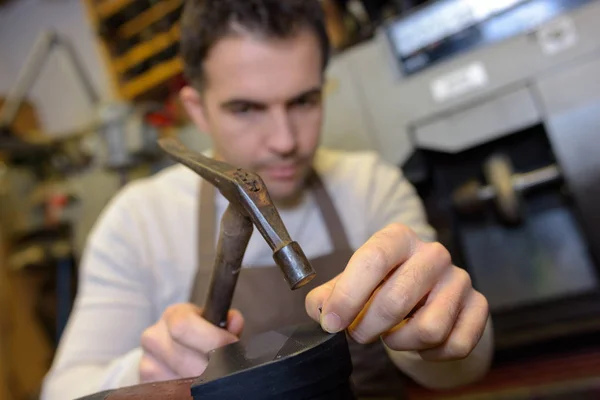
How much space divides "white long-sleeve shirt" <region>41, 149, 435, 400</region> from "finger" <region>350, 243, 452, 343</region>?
29cm

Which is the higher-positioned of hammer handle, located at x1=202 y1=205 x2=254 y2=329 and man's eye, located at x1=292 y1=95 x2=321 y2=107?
man's eye, located at x1=292 y1=95 x2=321 y2=107

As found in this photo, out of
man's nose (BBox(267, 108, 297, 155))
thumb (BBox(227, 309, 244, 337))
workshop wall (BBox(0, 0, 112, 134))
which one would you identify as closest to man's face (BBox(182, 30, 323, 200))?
man's nose (BBox(267, 108, 297, 155))

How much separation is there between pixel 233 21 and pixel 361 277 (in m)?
0.54

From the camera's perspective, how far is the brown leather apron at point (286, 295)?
465mm

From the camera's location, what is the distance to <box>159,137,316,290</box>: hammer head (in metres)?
0.33

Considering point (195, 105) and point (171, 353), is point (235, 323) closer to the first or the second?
point (171, 353)

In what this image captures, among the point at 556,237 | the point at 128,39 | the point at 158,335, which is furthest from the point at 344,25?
the point at 158,335

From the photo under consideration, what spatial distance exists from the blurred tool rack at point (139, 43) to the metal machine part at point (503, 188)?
1.05 meters

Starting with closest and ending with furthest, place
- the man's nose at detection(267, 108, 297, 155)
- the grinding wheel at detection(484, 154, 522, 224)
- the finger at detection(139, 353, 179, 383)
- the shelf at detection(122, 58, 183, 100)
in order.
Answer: the finger at detection(139, 353, 179, 383), the man's nose at detection(267, 108, 297, 155), the grinding wheel at detection(484, 154, 522, 224), the shelf at detection(122, 58, 183, 100)

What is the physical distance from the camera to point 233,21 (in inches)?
29.5

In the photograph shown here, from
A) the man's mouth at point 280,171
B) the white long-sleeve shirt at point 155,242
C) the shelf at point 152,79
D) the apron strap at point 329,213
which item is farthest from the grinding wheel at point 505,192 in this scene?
the shelf at point 152,79

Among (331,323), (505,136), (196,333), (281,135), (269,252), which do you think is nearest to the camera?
(331,323)

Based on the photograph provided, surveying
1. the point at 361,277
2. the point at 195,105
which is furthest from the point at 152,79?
the point at 361,277

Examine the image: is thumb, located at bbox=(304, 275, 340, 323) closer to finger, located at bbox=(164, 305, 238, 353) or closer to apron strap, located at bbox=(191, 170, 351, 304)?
finger, located at bbox=(164, 305, 238, 353)
